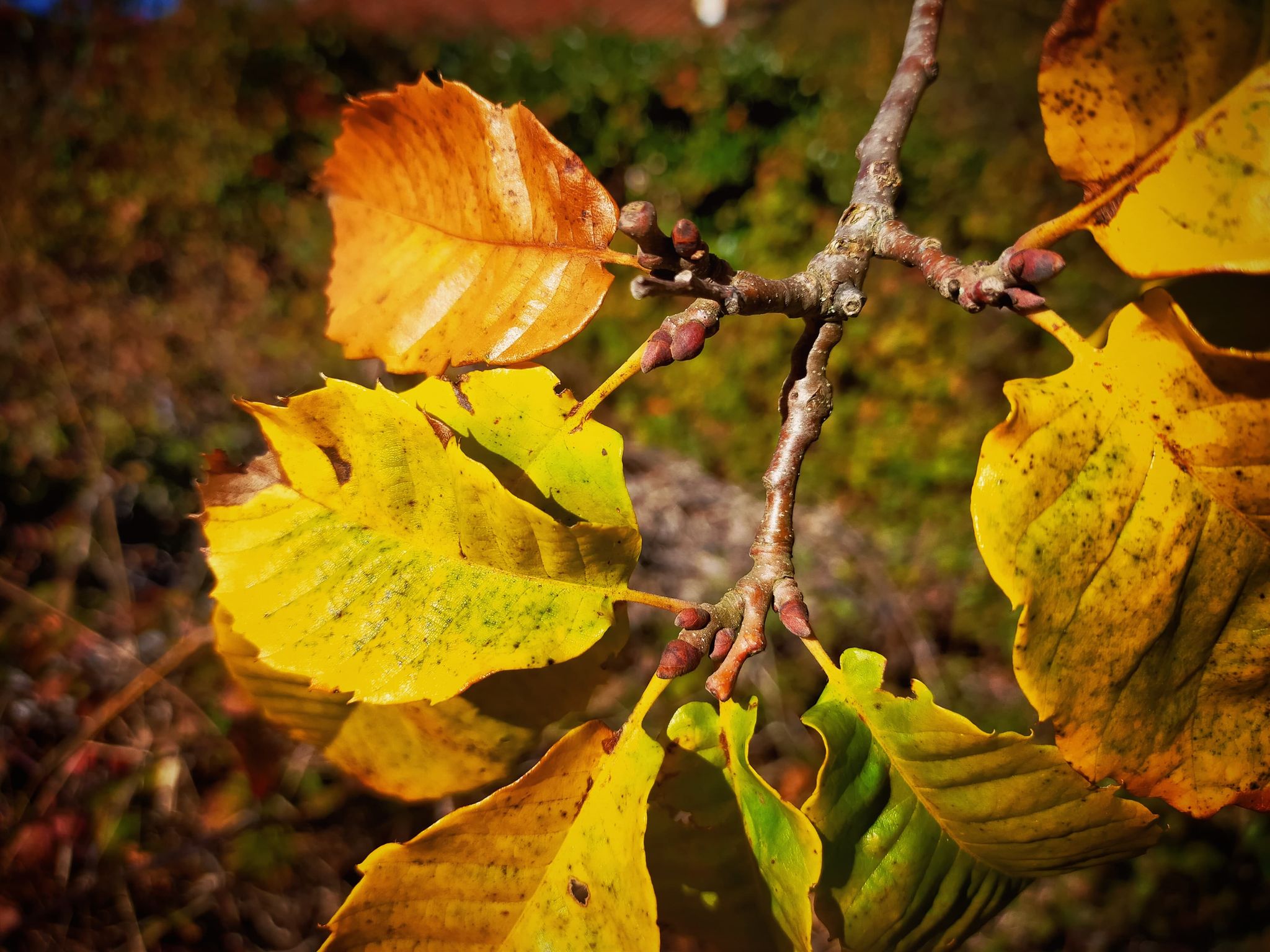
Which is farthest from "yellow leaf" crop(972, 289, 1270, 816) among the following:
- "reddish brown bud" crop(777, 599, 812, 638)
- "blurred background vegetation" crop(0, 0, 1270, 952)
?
"blurred background vegetation" crop(0, 0, 1270, 952)

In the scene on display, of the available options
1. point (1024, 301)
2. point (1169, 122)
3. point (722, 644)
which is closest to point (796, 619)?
point (722, 644)

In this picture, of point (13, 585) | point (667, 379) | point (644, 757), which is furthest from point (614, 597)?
point (13, 585)

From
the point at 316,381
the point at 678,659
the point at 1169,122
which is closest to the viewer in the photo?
the point at 1169,122

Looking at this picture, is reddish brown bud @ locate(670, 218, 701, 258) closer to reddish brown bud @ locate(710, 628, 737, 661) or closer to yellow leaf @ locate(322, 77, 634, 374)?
yellow leaf @ locate(322, 77, 634, 374)

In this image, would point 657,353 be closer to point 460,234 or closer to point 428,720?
point 460,234

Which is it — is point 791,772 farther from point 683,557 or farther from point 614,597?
point 614,597

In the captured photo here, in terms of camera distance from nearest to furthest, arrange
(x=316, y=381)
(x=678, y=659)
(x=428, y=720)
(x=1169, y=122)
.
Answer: (x=1169, y=122) → (x=678, y=659) → (x=428, y=720) → (x=316, y=381)
